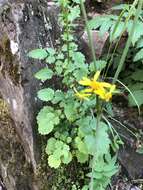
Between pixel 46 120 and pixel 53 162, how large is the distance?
0.75 feet

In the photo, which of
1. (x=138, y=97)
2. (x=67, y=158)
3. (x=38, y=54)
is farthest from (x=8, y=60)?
(x=138, y=97)

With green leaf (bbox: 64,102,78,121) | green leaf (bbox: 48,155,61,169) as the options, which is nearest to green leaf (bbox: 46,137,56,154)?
green leaf (bbox: 48,155,61,169)

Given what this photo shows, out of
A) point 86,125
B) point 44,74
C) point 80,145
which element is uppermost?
point 44,74

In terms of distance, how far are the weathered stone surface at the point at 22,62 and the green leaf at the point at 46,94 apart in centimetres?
14

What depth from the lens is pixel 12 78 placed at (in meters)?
2.32

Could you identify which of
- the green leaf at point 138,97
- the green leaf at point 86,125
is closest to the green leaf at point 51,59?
the green leaf at point 86,125

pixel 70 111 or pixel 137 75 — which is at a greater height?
pixel 70 111

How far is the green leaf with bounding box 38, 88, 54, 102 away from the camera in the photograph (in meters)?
2.20

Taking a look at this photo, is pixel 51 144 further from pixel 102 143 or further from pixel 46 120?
pixel 102 143

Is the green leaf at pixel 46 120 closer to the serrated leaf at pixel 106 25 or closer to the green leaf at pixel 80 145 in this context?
the green leaf at pixel 80 145

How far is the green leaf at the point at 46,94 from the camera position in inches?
86.6

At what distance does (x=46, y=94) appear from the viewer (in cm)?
222

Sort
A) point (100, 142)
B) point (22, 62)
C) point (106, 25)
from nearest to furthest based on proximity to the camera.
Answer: point (100, 142) < point (22, 62) < point (106, 25)

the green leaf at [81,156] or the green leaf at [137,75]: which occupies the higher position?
the green leaf at [137,75]
